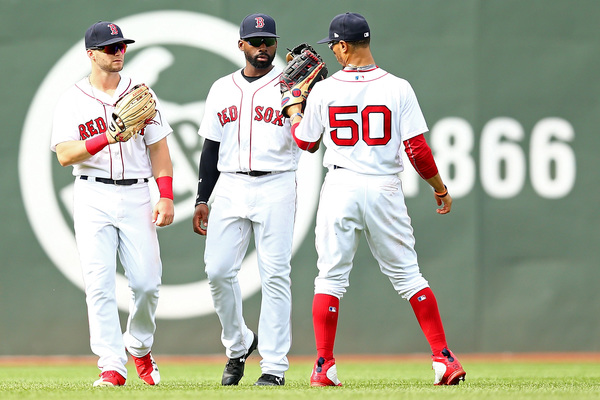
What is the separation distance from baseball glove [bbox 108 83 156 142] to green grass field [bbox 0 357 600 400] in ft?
4.43

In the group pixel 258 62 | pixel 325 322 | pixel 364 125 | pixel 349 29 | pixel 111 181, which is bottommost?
pixel 325 322

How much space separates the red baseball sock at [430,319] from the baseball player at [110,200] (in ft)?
4.84

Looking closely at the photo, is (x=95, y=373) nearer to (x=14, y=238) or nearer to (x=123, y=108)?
(x=14, y=238)

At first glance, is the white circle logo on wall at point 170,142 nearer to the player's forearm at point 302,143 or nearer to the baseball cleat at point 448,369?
the player's forearm at point 302,143

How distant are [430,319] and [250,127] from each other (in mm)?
1484

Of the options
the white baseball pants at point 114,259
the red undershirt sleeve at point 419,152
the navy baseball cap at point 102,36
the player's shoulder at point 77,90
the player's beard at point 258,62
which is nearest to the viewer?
the red undershirt sleeve at point 419,152

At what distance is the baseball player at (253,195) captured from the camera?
5.24 meters

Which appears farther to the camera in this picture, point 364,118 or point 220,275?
point 220,275

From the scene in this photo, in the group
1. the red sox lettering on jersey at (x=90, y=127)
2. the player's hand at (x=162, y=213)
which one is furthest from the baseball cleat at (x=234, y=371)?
the red sox lettering on jersey at (x=90, y=127)

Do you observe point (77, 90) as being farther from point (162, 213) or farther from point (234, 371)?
point (234, 371)

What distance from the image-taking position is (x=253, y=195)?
5.28 metres

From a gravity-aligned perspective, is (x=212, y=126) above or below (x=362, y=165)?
above

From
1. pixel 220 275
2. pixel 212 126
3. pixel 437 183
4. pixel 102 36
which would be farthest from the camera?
pixel 212 126

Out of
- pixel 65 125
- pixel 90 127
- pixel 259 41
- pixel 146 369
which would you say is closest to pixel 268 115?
pixel 259 41
